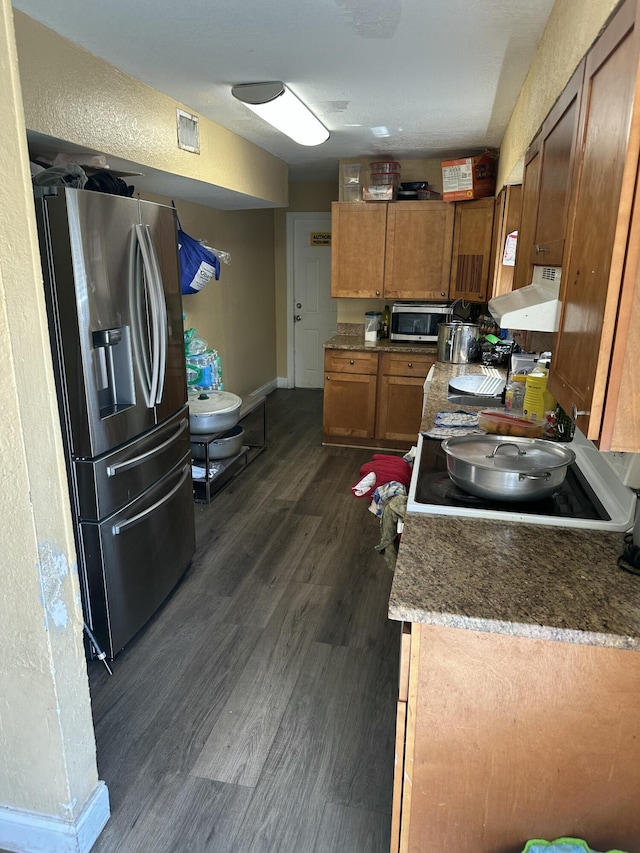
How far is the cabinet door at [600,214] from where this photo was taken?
38.9 inches

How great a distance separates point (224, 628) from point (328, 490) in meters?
1.63

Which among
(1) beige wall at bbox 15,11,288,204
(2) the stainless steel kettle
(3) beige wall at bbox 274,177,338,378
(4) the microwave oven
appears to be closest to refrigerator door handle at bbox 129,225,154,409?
(1) beige wall at bbox 15,11,288,204

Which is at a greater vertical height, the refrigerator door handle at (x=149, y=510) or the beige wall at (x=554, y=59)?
the beige wall at (x=554, y=59)

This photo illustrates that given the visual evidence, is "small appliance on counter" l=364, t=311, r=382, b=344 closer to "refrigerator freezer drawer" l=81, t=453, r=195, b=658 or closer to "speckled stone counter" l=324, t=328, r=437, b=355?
"speckled stone counter" l=324, t=328, r=437, b=355

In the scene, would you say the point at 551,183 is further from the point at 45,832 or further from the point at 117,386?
the point at 45,832

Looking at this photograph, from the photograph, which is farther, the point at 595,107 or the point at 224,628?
the point at 224,628

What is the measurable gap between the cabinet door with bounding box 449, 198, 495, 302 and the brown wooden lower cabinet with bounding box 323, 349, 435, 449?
62cm

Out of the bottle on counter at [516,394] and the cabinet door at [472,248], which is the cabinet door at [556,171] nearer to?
the bottle on counter at [516,394]

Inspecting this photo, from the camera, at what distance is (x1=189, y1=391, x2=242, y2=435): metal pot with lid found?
12.0ft

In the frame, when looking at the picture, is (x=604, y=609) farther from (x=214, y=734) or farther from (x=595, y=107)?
(x=214, y=734)

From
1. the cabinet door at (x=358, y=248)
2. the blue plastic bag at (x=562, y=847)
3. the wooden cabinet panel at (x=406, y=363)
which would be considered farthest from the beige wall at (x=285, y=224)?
the blue plastic bag at (x=562, y=847)

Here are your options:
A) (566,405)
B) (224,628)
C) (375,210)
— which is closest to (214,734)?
(224,628)

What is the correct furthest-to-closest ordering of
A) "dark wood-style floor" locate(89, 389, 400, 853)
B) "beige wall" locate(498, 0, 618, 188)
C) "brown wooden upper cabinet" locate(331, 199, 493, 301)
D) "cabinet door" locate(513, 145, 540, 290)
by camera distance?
"brown wooden upper cabinet" locate(331, 199, 493, 301) < "cabinet door" locate(513, 145, 540, 290) < "dark wood-style floor" locate(89, 389, 400, 853) < "beige wall" locate(498, 0, 618, 188)

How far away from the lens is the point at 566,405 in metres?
1.35
